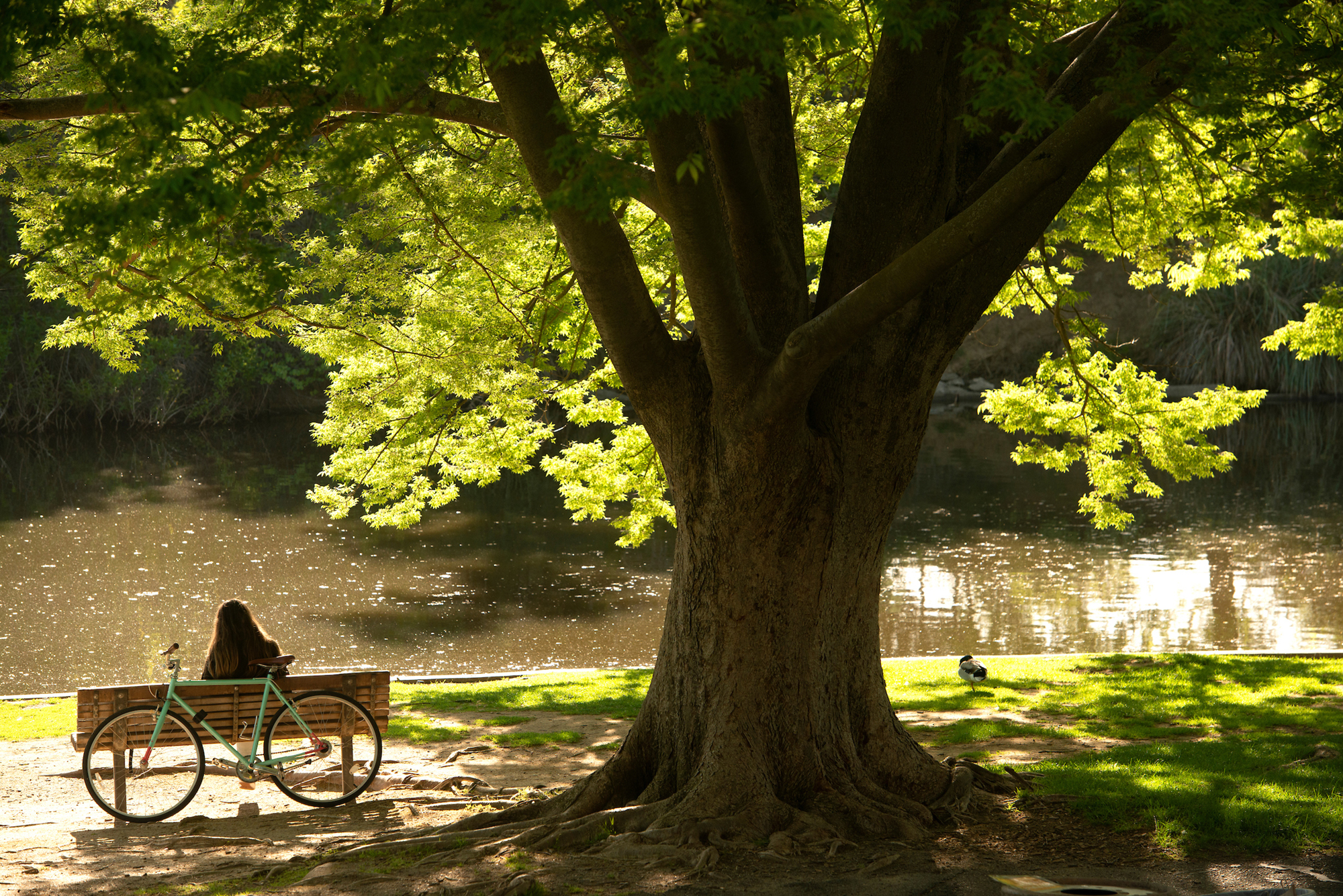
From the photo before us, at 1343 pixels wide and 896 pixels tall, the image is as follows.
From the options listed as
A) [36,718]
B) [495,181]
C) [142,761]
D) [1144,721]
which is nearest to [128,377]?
[36,718]

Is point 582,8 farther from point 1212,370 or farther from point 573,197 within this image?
point 1212,370

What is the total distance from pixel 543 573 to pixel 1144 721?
1114cm

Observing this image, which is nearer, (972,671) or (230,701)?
(230,701)

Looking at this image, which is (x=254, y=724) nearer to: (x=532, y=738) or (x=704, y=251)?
(x=532, y=738)

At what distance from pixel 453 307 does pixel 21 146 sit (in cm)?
321

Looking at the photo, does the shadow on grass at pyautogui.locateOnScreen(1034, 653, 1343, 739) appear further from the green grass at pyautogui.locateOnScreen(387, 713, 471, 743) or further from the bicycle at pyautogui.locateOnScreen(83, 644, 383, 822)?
the bicycle at pyautogui.locateOnScreen(83, 644, 383, 822)

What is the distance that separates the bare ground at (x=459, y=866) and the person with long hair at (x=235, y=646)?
0.77 metres

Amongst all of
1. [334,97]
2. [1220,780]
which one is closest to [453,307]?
[334,97]

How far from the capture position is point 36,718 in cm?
906

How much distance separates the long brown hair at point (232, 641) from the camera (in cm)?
632

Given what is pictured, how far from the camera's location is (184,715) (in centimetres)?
632

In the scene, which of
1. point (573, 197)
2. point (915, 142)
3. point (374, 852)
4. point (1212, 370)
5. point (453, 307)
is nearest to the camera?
point (573, 197)

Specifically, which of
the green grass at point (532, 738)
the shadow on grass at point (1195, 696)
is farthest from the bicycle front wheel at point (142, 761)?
the shadow on grass at point (1195, 696)

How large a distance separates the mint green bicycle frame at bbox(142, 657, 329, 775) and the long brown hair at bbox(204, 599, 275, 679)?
80mm
